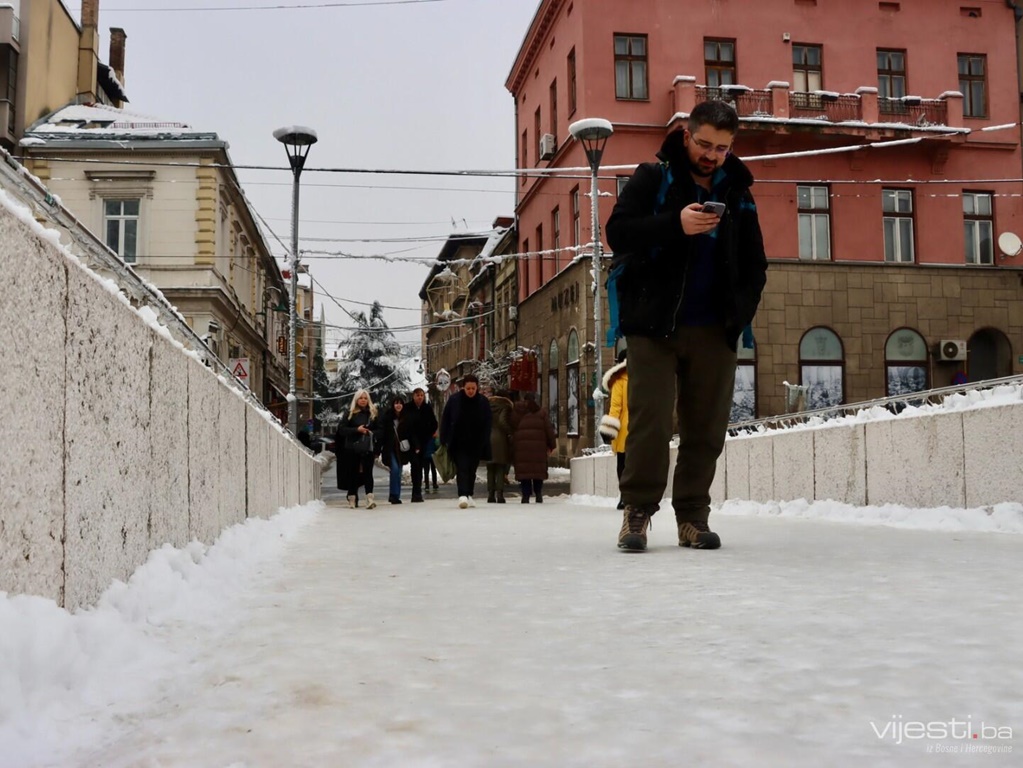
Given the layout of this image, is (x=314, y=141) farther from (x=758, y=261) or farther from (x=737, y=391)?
(x=758, y=261)

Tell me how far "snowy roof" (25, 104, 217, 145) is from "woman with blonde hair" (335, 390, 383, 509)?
63.6 ft

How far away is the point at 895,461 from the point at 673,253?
11.4 feet

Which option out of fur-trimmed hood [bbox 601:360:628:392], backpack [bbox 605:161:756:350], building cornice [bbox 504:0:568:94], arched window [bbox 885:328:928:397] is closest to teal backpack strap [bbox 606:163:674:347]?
backpack [bbox 605:161:756:350]

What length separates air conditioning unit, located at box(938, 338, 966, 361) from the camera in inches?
1057

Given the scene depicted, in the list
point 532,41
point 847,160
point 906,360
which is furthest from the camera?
point 532,41

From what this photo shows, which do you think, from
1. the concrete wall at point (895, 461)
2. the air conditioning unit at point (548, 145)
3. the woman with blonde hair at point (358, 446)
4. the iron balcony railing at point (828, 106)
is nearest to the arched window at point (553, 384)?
the air conditioning unit at point (548, 145)

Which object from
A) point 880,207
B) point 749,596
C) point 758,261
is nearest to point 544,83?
point 880,207

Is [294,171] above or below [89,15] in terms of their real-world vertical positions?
below

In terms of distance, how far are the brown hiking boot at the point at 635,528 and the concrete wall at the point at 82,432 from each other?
76.5 inches

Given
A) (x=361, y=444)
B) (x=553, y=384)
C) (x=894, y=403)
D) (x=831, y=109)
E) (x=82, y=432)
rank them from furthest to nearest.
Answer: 1. (x=553, y=384)
2. (x=831, y=109)
3. (x=361, y=444)
4. (x=894, y=403)
5. (x=82, y=432)

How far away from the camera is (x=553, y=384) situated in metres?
32.0

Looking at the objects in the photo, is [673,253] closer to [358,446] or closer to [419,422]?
[358,446]

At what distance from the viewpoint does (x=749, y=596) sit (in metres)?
3.41

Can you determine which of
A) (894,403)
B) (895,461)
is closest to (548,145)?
(894,403)
